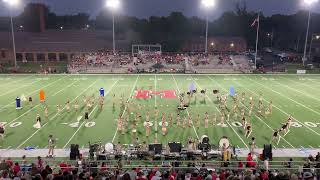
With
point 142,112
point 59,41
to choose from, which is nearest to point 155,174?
point 142,112

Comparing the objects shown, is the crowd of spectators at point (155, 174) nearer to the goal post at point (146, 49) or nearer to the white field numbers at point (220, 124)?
the white field numbers at point (220, 124)

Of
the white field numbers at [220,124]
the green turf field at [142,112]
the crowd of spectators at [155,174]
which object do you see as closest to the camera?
the crowd of spectators at [155,174]

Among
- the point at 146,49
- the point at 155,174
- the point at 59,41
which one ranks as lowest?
the point at 155,174

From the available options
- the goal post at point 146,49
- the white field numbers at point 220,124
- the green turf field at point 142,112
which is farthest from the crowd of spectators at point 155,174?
the goal post at point 146,49

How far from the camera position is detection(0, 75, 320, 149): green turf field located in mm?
19359

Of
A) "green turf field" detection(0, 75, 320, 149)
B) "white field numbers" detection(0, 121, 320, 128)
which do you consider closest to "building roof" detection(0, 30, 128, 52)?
"green turf field" detection(0, 75, 320, 149)

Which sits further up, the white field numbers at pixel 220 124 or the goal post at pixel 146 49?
the goal post at pixel 146 49

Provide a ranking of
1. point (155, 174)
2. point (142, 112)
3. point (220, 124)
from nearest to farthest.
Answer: point (155, 174), point (220, 124), point (142, 112)

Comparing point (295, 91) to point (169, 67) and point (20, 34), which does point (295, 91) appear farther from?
point (20, 34)

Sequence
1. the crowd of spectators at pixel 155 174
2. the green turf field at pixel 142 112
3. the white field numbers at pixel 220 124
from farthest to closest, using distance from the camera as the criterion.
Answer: the white field numbers at pixel 220 124 → the green turf field at pixel 142 112 → the crowd of spectators at pixel 155 174

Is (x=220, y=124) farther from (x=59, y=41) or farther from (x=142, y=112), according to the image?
(x=59, y=41)

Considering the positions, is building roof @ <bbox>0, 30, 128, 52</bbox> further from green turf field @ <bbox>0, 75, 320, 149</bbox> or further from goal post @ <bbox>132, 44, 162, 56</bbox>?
green turf field @ <bbox>0, 75, 320, 149</bbox>

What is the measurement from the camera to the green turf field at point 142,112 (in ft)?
63.5

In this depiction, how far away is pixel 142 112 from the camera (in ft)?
83.5
